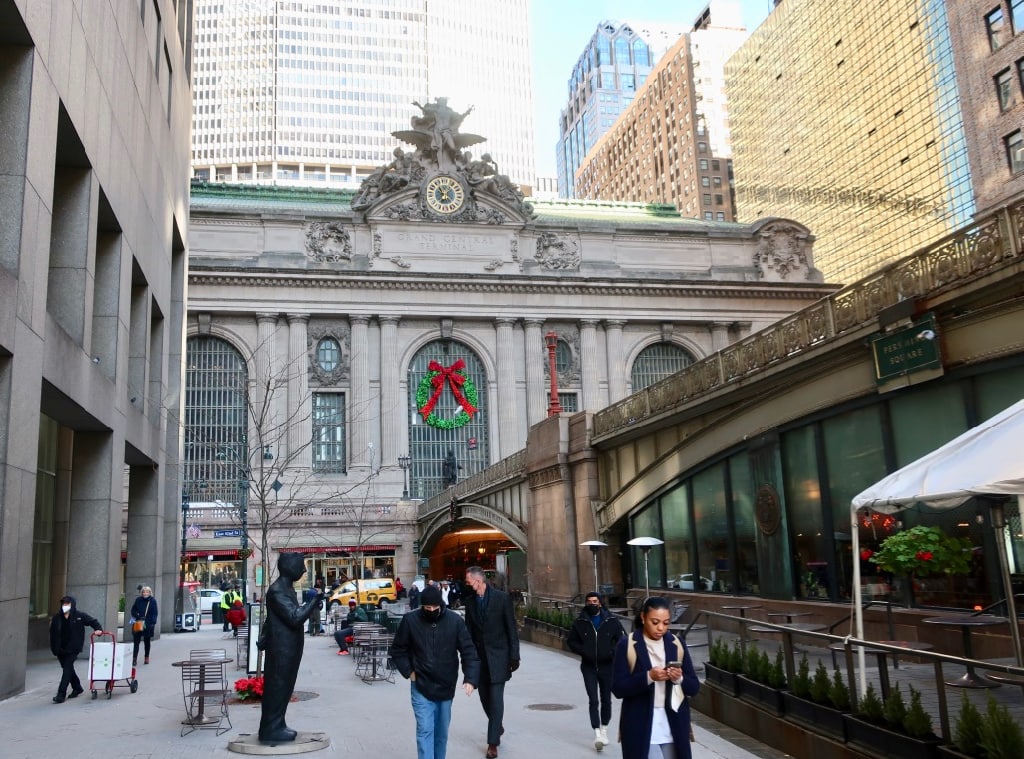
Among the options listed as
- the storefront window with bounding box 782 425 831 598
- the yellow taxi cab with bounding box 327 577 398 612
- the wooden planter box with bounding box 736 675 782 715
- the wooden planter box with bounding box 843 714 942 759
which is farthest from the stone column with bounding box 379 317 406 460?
the wooden planter box with bounding box 843 714 942 759

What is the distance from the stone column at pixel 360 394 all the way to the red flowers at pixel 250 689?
4282 cm

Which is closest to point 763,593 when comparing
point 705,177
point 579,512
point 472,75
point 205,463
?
point 579,512

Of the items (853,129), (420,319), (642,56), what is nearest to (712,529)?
(420,319)

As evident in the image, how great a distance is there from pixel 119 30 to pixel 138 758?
53.1 feet

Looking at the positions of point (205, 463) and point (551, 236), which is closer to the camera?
point (205, 463)

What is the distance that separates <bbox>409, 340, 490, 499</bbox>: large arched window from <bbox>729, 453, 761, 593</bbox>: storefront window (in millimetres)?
39352

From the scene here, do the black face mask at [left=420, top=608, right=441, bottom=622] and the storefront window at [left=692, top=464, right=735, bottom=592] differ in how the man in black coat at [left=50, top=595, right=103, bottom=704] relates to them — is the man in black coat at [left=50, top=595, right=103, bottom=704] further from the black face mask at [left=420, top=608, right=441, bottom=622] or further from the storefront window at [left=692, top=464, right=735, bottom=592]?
the storefront window at [left=692, top=464, right=735, bottom=592]

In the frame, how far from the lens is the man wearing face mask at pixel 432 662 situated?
26.9ft

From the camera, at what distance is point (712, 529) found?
70.6ft

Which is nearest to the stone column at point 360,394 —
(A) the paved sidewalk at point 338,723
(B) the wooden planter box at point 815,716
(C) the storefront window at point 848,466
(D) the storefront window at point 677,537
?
(D) the storefront window at point 677,537

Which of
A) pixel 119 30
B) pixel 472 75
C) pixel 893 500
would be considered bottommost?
pixel 893 500

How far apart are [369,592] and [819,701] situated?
35643 millimetres

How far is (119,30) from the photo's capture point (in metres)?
20.3

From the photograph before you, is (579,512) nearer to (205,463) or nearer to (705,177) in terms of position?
(205,463)
